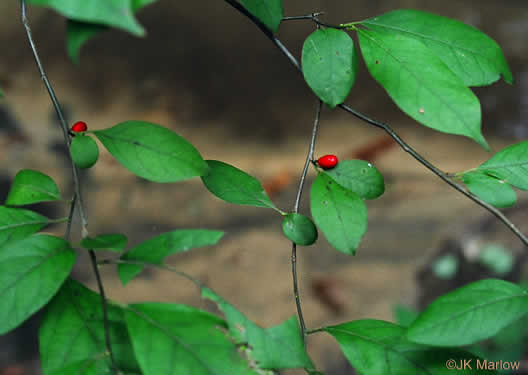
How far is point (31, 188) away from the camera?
686 millimetres

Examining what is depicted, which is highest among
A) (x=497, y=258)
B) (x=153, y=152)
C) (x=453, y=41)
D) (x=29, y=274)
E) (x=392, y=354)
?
(x=453, y=41)

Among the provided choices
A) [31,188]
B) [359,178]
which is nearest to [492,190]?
[359,178]

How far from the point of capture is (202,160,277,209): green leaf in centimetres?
69

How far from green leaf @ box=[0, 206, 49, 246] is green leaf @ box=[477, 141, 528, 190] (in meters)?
0.56

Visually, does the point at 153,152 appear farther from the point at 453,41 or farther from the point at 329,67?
the point at 453,41

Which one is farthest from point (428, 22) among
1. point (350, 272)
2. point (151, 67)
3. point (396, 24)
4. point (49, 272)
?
point (151, 67)

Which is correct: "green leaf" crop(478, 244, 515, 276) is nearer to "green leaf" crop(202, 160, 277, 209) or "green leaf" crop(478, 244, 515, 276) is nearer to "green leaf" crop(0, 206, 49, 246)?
"green leaf" crop(202, 160, 277, 209)

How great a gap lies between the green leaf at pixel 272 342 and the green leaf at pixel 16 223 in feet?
0.87

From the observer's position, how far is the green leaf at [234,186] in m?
0.69

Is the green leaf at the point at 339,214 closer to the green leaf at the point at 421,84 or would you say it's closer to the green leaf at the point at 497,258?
the green leaf at the point at 421,84

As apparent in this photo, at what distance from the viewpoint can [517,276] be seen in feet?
8.42

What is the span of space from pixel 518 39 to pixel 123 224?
2.81 metres

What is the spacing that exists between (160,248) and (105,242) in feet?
0.25

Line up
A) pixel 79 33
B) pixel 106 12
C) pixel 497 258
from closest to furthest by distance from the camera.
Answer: pixel 106 12 → pixel 79 33 → pixel 497 258
